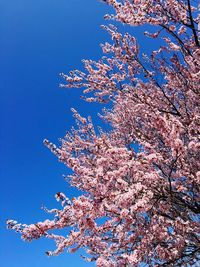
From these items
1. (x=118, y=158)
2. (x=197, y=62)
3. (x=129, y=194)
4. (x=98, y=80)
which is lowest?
(x=129, y=194)

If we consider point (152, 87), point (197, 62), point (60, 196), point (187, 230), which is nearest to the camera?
point (60, 196)

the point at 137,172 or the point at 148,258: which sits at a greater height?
the point at 137,172

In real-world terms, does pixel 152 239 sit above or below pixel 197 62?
below

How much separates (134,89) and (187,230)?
398cm

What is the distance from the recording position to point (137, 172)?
4.46 meters

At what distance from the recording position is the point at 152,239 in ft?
16.4

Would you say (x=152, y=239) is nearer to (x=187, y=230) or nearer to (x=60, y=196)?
(x=187, y=230)

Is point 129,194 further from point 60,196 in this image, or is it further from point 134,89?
point 134,89

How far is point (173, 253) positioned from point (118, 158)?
7.04ft

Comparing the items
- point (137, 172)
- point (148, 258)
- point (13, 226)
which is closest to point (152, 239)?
point (148, 258)

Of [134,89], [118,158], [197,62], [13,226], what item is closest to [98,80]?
[134,89]

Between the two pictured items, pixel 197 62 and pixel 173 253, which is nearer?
pixel 173 253

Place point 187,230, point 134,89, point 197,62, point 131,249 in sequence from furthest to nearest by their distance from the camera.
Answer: point 134,89, point 197,62, point 131,249, point 187,230

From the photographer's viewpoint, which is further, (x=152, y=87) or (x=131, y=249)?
(x=152, y=87)
